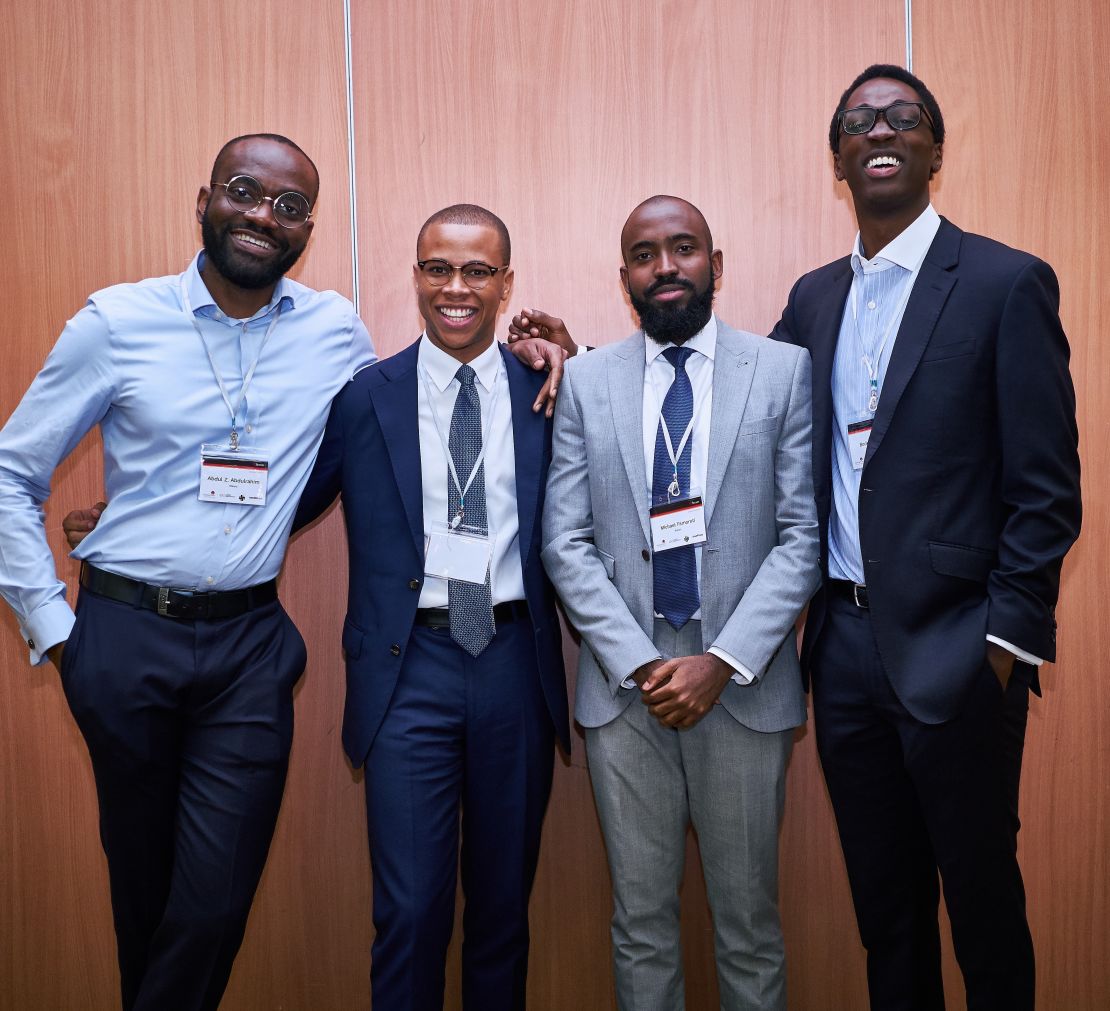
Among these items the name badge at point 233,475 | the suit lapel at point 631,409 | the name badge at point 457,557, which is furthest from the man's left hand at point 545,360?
the name badge at point 233,475

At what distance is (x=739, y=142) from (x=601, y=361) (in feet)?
3.53

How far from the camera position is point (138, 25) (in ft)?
9.54

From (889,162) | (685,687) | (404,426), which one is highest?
(889,162)

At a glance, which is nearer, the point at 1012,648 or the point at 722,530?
the point at 1012,648

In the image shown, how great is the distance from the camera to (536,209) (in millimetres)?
2938

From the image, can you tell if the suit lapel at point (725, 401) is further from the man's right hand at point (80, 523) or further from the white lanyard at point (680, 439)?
the man's right hand at point (80, 523)

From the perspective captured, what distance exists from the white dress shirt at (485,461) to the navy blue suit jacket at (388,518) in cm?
3

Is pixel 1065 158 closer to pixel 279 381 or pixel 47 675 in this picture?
pixel 279 381

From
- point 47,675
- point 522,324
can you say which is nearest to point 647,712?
point 522,324

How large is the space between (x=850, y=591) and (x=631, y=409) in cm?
64

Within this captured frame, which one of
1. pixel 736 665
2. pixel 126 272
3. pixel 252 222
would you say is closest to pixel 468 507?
pixel 736 665

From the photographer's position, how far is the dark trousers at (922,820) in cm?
193

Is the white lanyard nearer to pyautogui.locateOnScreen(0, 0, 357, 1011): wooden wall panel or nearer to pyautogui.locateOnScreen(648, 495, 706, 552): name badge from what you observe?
pyautogui.locateOnScreen(648, 495, 706, 552): name badge

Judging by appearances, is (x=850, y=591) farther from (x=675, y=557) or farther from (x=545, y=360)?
(x=545, y=360)
